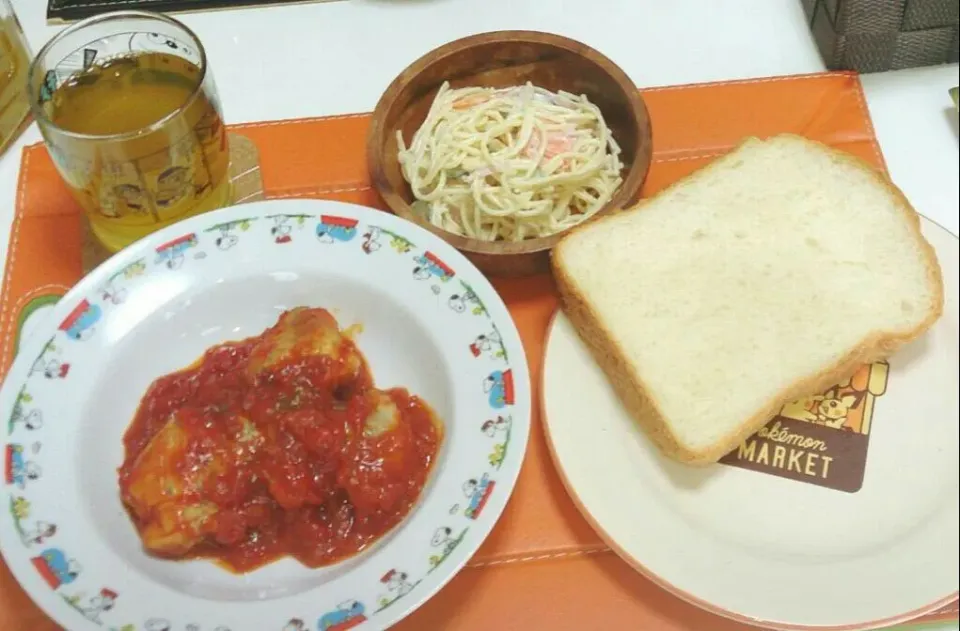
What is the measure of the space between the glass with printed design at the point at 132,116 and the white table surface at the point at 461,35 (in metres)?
0.32

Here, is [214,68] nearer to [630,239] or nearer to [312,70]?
[312,70]

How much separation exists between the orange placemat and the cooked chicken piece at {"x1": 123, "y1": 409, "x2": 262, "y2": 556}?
235mm

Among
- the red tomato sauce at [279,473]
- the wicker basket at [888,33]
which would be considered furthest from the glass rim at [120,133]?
the wicker basket at [888,33]

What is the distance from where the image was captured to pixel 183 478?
45.9 inches

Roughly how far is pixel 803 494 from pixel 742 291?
1.01ft

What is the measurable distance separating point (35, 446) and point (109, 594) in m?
0.24

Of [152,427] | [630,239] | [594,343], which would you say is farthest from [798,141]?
[152,427]

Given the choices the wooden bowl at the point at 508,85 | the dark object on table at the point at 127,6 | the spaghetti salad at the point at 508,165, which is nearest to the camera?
the wooden bowl at the point at 508,85

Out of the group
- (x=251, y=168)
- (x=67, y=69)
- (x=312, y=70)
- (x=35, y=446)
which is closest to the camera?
(x=35, y=446)

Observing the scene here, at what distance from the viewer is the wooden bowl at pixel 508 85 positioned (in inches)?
55.2

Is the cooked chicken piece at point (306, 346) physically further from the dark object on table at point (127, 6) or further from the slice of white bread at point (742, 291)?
the dark object on table at point (127, 6)

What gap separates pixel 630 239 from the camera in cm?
143

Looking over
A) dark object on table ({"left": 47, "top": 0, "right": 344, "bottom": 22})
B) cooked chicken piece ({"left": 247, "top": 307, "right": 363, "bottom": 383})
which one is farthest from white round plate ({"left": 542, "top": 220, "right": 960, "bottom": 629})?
dark object on table ({"left": 47, "top": 0, "right": 344, "bottom": 22})

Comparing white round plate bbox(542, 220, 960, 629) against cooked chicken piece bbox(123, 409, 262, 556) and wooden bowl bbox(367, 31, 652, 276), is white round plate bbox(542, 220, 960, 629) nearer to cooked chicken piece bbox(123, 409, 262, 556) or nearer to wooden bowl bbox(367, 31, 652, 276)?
wooden bowl bbox(367, 31, 652, 276)
